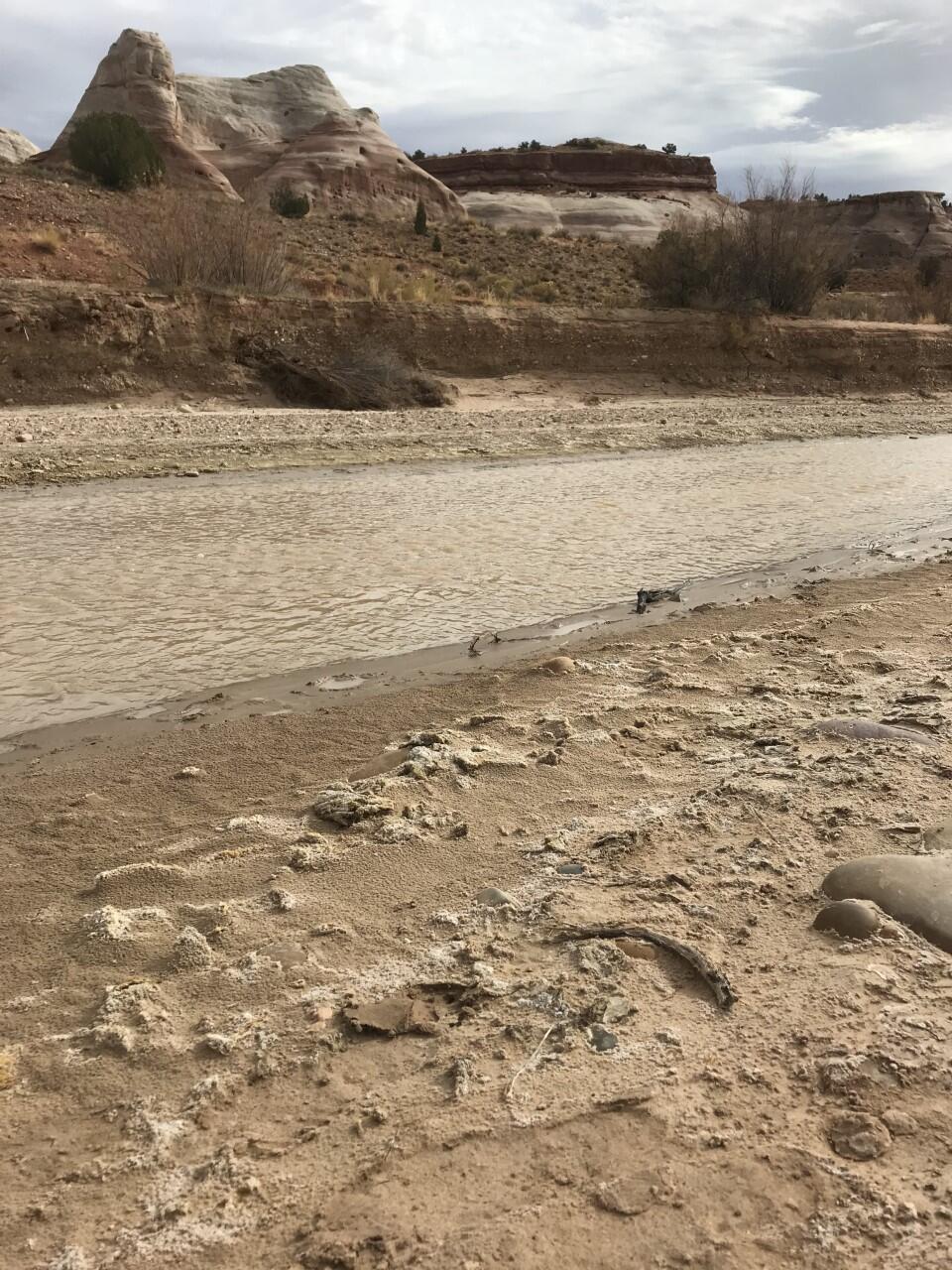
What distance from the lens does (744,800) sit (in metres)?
3.12

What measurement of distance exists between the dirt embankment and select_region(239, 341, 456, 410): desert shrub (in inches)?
17.2

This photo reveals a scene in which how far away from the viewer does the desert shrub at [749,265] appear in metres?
22.0

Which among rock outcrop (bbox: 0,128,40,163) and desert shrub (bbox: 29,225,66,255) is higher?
rock outcrop (bbox: 0,128,40,163)

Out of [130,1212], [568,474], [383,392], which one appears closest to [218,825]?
[130,1212]

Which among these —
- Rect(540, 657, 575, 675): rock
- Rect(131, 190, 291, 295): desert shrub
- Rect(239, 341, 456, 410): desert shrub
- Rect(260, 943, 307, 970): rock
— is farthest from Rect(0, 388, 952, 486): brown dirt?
Rect(260, 943, 307, 970): rock

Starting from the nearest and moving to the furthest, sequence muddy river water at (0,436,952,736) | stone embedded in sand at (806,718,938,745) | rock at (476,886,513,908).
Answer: rock at (476,886,513,908)
stone embedded in sand at (806,718,938,745)
muddy river water at (0,436,952,736)

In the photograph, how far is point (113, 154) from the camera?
97.3ft

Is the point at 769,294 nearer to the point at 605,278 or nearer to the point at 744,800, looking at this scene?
the point at 605,278

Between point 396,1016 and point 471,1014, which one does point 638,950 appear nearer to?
point 471,1014

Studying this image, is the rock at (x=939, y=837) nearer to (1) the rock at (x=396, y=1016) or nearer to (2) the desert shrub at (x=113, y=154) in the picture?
(1) the rock at (x=396, y=1016)

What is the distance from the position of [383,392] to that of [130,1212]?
562 inches

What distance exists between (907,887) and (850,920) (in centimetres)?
21

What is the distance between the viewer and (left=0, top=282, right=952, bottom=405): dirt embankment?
563 inches

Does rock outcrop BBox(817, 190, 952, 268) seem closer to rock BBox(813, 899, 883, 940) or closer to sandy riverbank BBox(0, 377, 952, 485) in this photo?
sandy riverbank BBox(0, 377, 952, 485)
